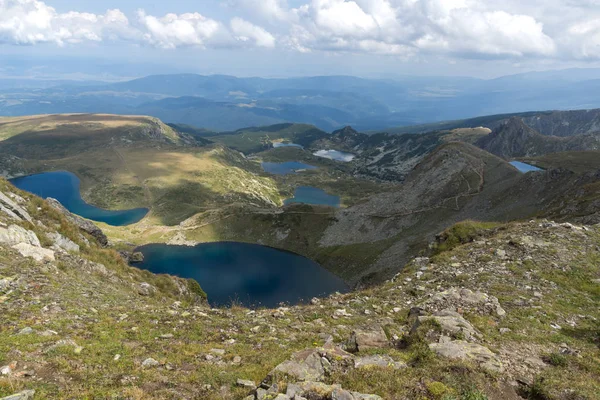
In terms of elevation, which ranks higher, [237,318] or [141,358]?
[141,358]

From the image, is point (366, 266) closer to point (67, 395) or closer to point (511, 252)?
point (511, 252)

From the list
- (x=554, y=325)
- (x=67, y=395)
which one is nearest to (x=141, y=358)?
(x=67, y=395)

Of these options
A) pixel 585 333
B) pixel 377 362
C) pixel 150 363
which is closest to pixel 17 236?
pixel 150 363

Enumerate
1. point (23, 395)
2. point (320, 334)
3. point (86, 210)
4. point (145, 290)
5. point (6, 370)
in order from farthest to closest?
point (86, 210)
point (145, 290)
point (320, 334)
point (6, 370)
point (23, 395)

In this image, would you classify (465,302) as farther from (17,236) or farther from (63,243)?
(63,243)

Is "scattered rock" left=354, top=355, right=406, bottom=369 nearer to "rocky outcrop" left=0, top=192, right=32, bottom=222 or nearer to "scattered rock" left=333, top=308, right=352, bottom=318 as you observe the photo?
"scattered rock" left=333, top=308, right=352, bottom=318

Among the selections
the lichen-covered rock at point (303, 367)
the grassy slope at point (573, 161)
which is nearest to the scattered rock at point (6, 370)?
the lichen-covered rock at point (303, 367)

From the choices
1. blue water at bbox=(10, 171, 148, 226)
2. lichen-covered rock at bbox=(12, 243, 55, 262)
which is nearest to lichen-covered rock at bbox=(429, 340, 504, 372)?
lichen-covered rock at bbox=(12, 243, 55, 262)
